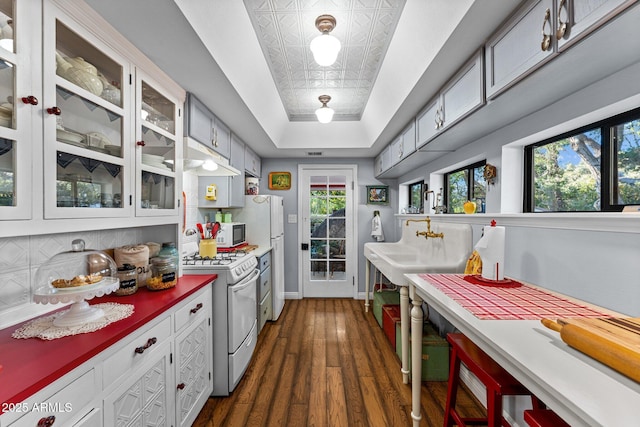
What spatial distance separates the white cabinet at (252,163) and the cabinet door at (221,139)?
1.98 feet

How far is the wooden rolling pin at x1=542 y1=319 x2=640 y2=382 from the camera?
2.07 ft

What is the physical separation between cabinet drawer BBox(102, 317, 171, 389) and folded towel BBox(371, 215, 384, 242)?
10.1ft

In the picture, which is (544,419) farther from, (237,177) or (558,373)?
(237,177)

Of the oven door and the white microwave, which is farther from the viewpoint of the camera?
the white microwave

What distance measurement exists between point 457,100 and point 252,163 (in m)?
→ 2.62

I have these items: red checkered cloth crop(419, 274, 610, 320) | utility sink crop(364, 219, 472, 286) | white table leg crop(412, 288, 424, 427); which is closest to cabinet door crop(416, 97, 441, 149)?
utility sink crop(364, 219, 472, 286)

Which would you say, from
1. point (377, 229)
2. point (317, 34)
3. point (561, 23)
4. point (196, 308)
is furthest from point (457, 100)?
point (377, 229)

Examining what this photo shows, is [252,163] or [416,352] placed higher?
[252,163]

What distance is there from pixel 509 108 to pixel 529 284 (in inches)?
38.6

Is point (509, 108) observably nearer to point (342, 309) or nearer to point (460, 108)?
point (460, 108)

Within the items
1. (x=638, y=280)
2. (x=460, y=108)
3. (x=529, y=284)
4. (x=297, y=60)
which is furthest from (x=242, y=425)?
(x=297, y=60)

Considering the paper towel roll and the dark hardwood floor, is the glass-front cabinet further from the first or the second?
the paper towel roll

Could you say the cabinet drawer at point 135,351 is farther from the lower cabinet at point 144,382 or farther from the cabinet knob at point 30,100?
the cabinet knob at point 30,100

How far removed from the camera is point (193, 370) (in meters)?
1.64
